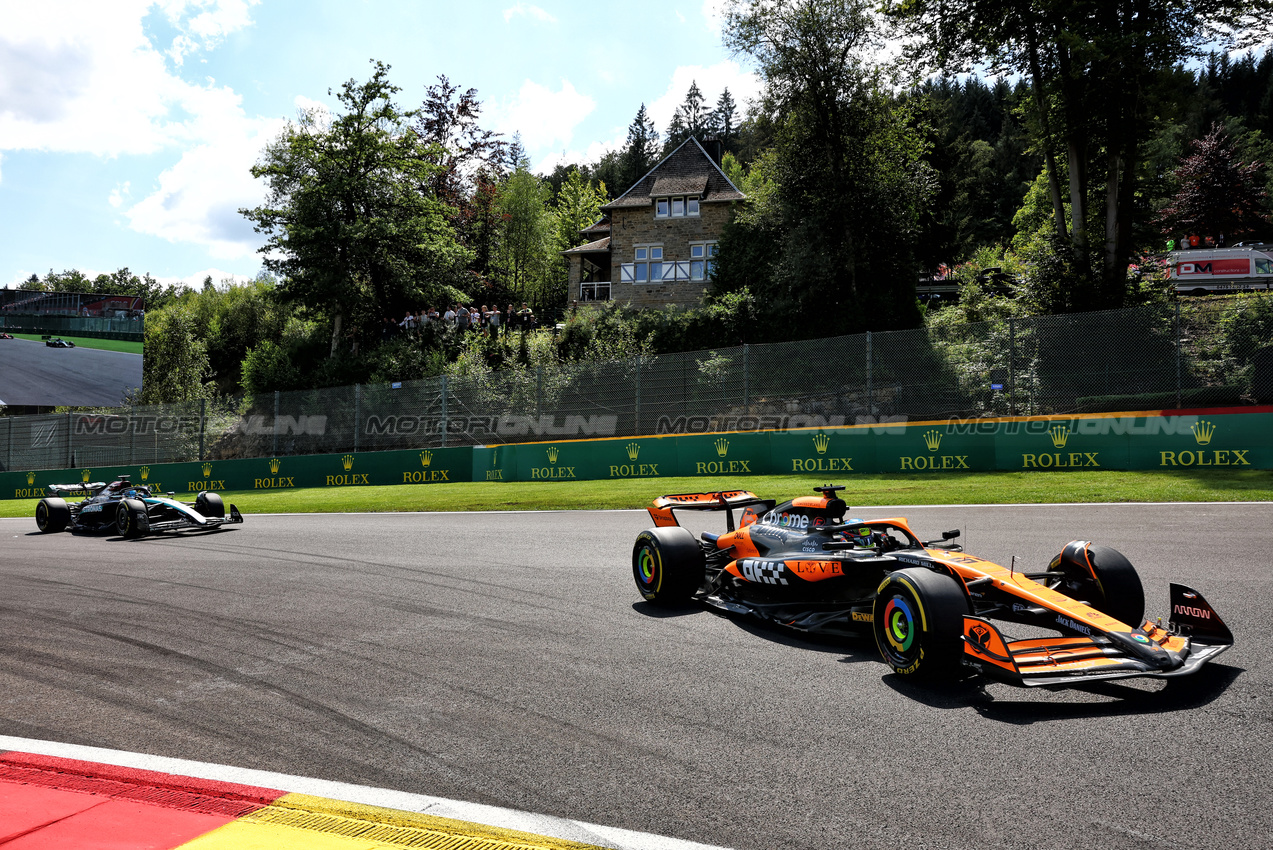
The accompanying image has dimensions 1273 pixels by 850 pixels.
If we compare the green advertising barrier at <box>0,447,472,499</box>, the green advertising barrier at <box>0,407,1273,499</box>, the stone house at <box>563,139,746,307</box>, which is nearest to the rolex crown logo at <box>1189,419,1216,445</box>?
the green advertising barrier at <box>0,407,1273,499</box>

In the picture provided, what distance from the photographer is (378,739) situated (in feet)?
13.6

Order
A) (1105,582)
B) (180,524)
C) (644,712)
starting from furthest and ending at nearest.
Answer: (180,524) < (1105,582) < (644,712)

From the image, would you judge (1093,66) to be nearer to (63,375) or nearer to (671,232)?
(671,232)

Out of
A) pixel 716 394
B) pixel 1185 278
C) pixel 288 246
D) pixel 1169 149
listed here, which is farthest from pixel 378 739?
pixel 1169 149

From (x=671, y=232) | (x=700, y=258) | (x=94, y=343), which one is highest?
(x=671, y=232)

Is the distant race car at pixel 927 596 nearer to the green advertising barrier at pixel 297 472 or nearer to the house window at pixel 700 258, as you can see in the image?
the green advertising barrier at pixel 297 472

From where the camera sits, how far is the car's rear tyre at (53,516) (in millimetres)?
15320

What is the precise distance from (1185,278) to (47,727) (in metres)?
47.8

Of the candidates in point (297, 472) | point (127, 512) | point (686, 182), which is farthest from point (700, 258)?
point (127, 512)

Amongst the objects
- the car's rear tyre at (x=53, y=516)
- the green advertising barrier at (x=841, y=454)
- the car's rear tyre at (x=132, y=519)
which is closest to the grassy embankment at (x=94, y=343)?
the green advertising barrier at (x=841, y=454)

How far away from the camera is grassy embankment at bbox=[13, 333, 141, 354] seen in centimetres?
3628

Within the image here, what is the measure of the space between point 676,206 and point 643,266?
3.83 meters

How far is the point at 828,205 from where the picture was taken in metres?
32.4

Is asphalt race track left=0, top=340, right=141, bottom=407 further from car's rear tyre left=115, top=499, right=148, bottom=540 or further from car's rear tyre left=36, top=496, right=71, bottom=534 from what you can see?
car's rear tyre left=115, top=499, right=148, bottom=540
